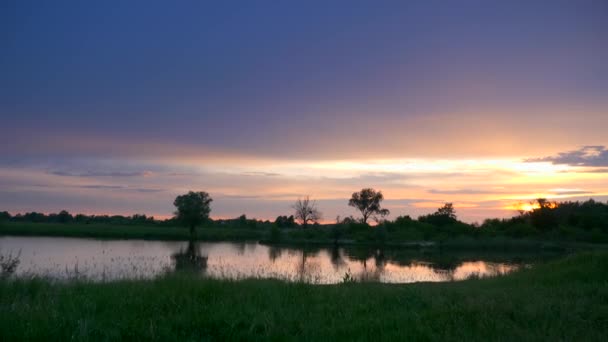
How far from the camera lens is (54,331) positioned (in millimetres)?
6207

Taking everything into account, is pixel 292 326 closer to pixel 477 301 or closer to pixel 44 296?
pixel 477 301

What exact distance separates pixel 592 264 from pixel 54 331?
47.2ft

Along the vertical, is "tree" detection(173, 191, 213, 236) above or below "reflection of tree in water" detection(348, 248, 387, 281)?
above

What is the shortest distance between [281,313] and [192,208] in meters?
64.6

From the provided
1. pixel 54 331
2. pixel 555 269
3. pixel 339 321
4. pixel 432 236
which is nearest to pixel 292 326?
pixel 339 321

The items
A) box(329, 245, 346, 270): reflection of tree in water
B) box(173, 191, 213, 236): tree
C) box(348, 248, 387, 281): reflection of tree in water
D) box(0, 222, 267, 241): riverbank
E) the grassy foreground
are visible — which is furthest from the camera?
box(173, 191, 213, 236): tree

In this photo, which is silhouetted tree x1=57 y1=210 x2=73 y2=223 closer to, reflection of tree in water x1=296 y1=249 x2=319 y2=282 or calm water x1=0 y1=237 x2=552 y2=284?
calm water x1=0 y1=237 x2=552 y2=284

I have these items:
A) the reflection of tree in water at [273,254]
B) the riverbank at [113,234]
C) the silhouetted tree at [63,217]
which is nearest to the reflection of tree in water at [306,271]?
the reflection of tree in water at [273,254]

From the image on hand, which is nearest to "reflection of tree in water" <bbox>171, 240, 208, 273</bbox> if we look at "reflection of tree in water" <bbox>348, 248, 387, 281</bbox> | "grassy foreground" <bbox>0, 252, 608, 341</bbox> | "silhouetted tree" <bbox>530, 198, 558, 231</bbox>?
A: "grassy foreground" <bbox>0, 252, 608, 341</bbox>

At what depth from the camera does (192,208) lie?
69812 millimetres

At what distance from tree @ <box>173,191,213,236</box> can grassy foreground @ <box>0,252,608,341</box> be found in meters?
60.2

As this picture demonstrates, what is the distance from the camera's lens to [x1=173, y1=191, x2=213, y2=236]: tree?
69.6 metres

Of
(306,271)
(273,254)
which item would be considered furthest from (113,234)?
(306,271)

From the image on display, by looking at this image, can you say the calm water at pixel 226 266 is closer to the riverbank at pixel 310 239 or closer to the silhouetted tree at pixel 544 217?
the riverbank at pixel 310 239
